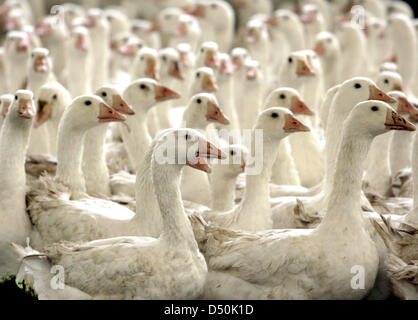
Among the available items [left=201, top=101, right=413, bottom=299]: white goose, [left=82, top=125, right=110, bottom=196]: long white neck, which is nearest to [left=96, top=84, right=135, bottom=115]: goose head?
[left=82, top=125, right=110, bottom=196]: long white neck

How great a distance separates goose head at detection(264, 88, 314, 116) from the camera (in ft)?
25.2

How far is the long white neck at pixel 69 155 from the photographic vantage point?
703 centimetres

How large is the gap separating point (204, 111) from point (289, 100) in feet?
2.60

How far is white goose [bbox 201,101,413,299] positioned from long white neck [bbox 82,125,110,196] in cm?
183

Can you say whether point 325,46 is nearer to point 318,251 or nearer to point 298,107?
point 298,107

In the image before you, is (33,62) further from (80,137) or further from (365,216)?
(365,216)

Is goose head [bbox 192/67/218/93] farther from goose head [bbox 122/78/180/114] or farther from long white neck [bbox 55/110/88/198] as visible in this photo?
long white neck [bbox 55/110/88/198]

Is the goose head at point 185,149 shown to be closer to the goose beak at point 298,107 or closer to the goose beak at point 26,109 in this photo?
the goose beak at point 26,109

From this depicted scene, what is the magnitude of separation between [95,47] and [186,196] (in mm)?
5070

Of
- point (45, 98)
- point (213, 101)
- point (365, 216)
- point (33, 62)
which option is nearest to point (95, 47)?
point (33, 62)

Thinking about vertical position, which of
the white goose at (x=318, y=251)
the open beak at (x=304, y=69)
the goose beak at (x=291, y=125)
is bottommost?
the white goose at (x=318, y=251)

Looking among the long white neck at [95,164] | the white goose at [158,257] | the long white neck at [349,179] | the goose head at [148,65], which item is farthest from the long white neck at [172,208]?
the goose head at [148,65]

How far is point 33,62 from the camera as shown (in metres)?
9.19

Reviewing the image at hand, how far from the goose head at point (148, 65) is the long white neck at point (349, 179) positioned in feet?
12.4
